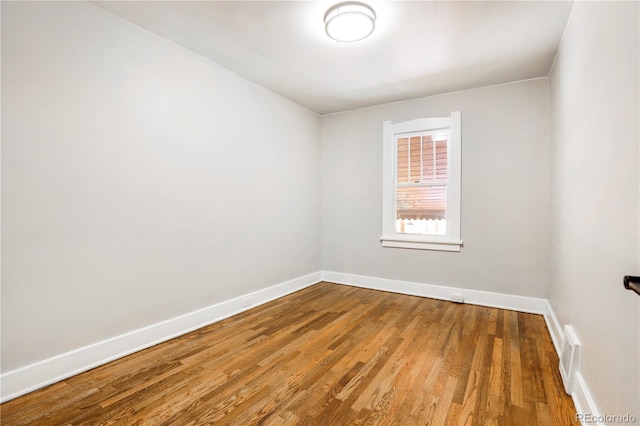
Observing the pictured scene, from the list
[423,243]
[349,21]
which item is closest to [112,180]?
[349,21]

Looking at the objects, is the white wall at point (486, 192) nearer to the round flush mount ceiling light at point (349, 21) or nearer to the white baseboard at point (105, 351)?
the round flush mount ceiling light at point (349, 21)

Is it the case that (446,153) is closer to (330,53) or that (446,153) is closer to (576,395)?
(330,53)

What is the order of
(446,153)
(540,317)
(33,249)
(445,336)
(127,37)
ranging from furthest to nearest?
(446,153) → (540,317) → (445,336) → (127,37) → (33,249)

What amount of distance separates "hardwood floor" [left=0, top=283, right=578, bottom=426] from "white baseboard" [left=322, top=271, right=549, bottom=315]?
0.26 meters

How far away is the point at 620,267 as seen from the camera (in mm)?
1272

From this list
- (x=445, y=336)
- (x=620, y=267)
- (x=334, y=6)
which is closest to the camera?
(x=620, y=267)

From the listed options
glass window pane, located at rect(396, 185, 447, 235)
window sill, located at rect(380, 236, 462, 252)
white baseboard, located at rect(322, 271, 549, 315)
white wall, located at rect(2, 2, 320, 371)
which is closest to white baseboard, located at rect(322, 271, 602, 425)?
white baseboard, located at rect(322, 271, 549, 315)

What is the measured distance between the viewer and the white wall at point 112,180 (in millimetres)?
1885

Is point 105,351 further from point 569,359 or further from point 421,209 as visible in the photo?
point 421,209

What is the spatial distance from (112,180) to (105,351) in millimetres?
1310

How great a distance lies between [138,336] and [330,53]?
3.03 meters

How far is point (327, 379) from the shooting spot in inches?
81.3

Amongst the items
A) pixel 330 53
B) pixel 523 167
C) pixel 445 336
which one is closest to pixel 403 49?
pixel 330 53

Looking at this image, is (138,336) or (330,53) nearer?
(138,336)
